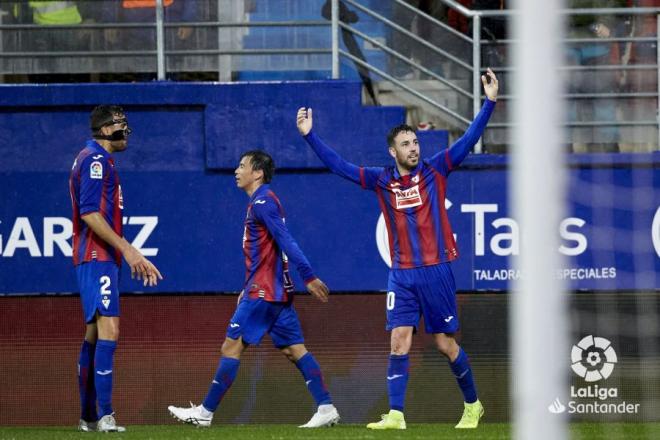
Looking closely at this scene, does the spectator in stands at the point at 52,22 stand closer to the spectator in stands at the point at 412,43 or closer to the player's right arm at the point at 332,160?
the spectator in stands at the point at 412,43

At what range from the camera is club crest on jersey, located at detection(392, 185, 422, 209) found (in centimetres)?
824

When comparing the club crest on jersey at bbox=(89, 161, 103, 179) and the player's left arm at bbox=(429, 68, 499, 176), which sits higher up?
the player's left arm at bbox=(429, 68, 499, 176)

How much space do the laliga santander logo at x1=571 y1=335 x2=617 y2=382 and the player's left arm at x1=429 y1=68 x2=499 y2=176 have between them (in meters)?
1.94

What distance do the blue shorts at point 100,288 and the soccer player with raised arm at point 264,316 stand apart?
92 centimetres

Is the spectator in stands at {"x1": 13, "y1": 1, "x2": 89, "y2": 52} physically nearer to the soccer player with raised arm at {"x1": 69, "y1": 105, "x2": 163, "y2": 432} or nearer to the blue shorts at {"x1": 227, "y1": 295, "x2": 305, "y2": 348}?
the soccer player with raised arm at {"x1": 69, "y1": 105, "x2": 163, "y2": 432}

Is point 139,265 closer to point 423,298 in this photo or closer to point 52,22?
point 423,298

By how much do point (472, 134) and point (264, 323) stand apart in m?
1.85

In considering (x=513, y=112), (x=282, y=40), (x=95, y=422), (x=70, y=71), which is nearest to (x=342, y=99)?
(x=282, y=40)

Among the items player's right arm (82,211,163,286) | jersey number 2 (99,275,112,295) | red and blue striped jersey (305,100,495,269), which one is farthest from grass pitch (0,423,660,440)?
red and blue striped jersey (305,100,495,269)

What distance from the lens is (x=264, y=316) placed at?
855 centimetres

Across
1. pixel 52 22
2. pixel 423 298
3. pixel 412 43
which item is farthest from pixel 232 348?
pixel 52 22

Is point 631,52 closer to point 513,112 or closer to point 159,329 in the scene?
point 513,112

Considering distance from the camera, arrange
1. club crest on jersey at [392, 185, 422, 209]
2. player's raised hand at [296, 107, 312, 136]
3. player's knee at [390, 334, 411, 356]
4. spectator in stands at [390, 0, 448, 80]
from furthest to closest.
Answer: spectator in stands at [390, 0, 448, 80] < club crest on jersey at [392, 185, 422, 209] < player's raised hand at [296, 107, 312, 136] < player's knee at [390, 334, 411, 356]

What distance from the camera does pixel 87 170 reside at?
7.89 metres
